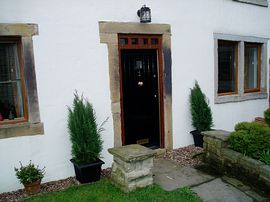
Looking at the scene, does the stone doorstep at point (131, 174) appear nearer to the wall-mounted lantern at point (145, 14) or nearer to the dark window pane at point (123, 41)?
the dark window pane at point (123, 41)

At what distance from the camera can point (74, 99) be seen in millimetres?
4422

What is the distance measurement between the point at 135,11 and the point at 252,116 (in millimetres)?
4408

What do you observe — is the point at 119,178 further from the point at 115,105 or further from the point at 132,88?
the point at 132,88

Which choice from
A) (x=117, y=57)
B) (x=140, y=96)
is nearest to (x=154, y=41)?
(x=117, y=57)

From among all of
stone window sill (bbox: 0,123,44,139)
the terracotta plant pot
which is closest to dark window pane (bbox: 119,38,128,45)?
stone window sill (bbox: 0,123,44,139)

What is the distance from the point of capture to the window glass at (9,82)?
4.16 metres

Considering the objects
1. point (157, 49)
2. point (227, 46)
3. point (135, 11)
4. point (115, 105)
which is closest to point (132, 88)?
point (115, 105)

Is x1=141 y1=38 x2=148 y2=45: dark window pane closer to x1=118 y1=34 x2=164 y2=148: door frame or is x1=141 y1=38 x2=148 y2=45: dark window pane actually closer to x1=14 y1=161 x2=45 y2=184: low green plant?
x1=118 y1=34 x2=164 y2=148: door frame

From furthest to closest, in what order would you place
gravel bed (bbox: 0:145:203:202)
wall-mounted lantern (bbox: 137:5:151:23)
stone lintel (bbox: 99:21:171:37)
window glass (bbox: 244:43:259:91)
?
window glass (bbox: 244:43:259:91), wall-mounted lantern (bbox: 137:5:151:23), stone lintel (bbox: 99:21:171:37), gravel bed (bbox: 0:145:203:202)

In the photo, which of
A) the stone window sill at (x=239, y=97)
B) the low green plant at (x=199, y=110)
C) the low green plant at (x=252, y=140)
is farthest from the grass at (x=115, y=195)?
the stone window sill at (x=239, y=97)

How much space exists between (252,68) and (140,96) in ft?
12.6

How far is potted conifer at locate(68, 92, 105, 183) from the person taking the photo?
166 inches

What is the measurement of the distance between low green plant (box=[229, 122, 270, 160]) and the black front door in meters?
1.77

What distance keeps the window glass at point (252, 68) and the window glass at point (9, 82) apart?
570 cm
